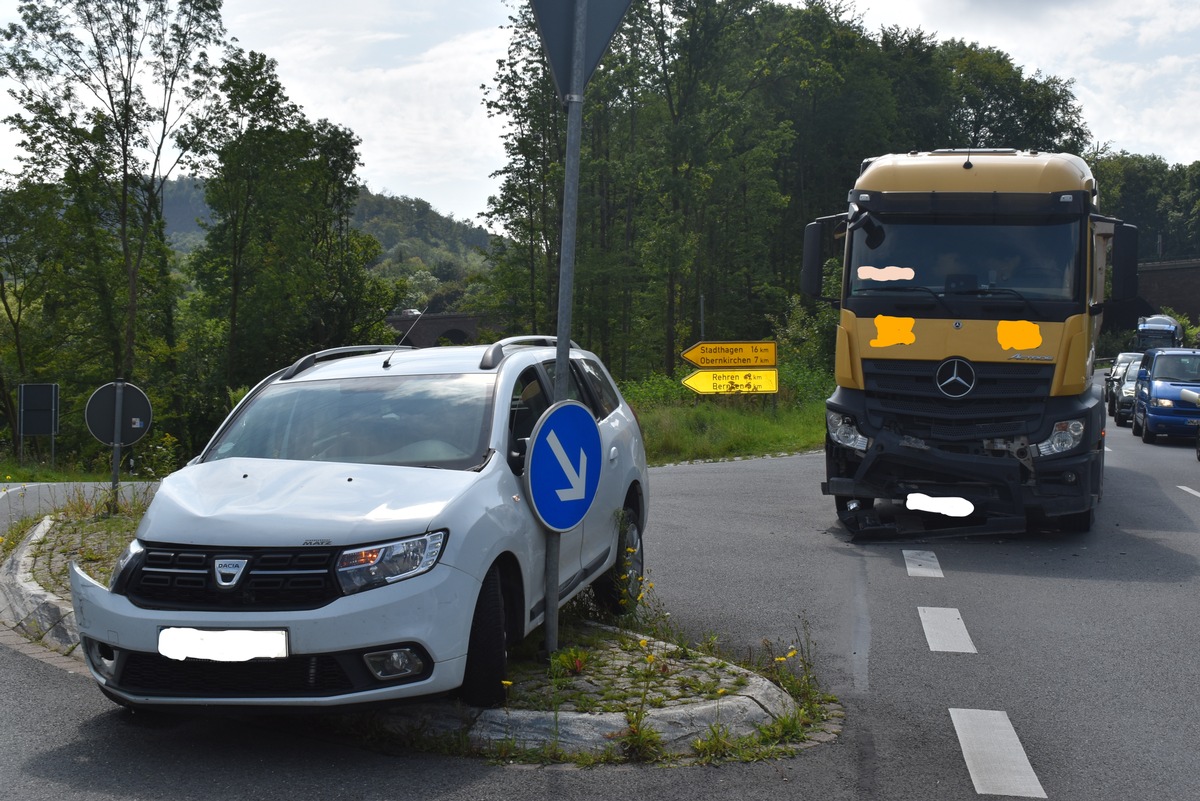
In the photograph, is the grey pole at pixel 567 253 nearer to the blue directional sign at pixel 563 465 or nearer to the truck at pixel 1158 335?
the blue directional sign at pixel 563 465

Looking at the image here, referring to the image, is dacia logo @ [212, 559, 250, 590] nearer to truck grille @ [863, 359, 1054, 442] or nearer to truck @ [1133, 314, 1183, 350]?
truck grille @ [863, 359, 1054, 442]

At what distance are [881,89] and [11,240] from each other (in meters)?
40.6

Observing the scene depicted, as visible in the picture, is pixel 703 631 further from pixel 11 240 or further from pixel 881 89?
pixel 881 89

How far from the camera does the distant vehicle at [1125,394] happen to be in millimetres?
32469

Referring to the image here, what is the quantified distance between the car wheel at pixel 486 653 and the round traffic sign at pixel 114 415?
254 inches

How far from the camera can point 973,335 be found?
11047 mm

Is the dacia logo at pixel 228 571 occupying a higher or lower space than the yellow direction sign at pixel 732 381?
higher

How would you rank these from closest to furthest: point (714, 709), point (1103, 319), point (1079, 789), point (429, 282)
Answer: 1. point (1079, 789)
2. point (714, 709)
3. point (1103, 319)
4. point (429, 282)

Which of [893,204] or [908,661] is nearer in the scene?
[908,661]

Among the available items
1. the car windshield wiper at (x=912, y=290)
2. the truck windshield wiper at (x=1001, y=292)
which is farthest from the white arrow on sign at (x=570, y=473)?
the truck windshield wiper at (x=1001, y=292)

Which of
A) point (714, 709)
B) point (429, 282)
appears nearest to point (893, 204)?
point (714, 709)

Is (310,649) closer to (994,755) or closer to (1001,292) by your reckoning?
(994,755)

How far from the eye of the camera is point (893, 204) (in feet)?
37.8

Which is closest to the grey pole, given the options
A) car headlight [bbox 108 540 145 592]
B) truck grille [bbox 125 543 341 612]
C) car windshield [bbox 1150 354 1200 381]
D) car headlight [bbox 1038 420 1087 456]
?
truck grille [bbox 125 543 341 612]
